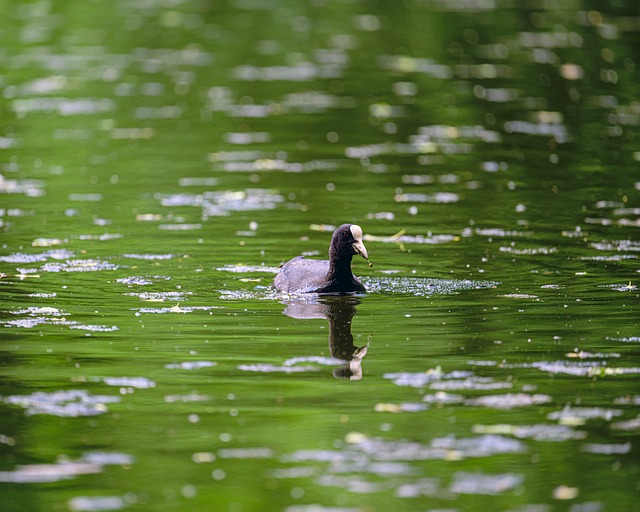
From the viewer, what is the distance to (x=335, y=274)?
516 inches

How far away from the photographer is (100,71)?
29438mm

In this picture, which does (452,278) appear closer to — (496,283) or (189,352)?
(496,283)

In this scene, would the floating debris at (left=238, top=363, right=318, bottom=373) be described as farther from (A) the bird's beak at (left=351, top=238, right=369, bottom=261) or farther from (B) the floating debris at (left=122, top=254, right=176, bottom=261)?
(B) the floating debris at (left=122, top=254, right=176, bottom=261)

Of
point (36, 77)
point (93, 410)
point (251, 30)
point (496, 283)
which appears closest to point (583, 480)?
point (93, 410)

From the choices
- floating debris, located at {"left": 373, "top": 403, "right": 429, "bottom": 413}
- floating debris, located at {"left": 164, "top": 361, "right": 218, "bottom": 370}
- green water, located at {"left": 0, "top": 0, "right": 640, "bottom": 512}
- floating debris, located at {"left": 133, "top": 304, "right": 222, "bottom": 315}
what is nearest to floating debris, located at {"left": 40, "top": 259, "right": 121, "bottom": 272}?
green water, located at {"left": 0, "top": 0, "right": 640, "bottom": 512}

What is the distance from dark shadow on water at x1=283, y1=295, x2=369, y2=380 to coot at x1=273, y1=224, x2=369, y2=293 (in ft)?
0.37

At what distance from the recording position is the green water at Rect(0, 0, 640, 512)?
8023 mm

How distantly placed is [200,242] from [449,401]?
22.0ft

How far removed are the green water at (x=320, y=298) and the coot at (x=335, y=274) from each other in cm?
23

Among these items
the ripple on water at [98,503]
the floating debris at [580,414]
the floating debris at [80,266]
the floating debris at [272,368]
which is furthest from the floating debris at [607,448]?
the floating debris at [80,266]

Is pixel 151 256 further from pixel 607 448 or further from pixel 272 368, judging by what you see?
pixel 607 448

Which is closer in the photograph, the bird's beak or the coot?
the bird's beak

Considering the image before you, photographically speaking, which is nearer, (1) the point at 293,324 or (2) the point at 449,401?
(2) the point at 449,401

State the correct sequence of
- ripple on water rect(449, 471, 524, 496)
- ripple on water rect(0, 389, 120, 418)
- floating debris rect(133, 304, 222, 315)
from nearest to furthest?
ripple on water rect(449, 471, 524, 496)
ripple on water rect(0, 389, 120, 418)
floating debris rect(133, 304, 222, 315)
